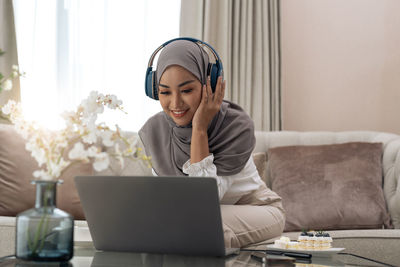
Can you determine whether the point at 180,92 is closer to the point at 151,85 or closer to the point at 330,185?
the point at 151,85

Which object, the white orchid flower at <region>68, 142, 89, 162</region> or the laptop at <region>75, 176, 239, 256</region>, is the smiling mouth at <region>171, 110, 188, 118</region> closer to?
the laptop at <region>75, 176, 239, 256</region>

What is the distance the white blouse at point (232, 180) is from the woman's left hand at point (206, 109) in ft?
0.38

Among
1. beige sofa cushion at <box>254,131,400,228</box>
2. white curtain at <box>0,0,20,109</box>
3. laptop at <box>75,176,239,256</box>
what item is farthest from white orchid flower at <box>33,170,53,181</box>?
white curtain at <box>0,0,20,109</box>

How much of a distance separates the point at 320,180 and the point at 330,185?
58 mm

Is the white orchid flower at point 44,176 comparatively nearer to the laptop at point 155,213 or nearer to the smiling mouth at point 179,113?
the laptop at point 155,213

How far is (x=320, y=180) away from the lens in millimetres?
2832

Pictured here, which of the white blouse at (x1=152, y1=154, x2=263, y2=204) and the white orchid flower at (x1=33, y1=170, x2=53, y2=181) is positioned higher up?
the white orchid flower at (x1=33, y1=170, x2=53, y2=181)

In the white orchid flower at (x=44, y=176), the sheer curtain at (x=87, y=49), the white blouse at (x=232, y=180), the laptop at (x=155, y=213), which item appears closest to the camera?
the white orchid flower at (x=44, y=176)

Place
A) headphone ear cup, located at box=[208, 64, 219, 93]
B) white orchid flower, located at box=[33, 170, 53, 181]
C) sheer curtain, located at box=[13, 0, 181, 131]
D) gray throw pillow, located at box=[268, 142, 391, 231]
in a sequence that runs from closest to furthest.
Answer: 1. white orchid flower, located at box=[33, 170, 53, 181]
2. headphone ear cup, located at box=[208, 64, 219, 93]
3. gray throw pillow, located at box=[268, 142, 391, 231]
4. sheer curtain, located at box=[13, 0, 181, 131]

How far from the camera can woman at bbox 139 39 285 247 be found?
181 centimetres

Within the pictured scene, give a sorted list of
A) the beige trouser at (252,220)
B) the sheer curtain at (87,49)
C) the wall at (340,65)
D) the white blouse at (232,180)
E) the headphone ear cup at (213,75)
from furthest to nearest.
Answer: the wall at (340,65) → the sheer curtain at (87,49) → the headphone ear cup at (213,75) → the white blouse at (232,180) → the beige trouser at (252,220)

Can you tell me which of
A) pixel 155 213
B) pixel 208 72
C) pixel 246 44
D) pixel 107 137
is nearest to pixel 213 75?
pixel 208 72

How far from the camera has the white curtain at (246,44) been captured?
12.2 feet

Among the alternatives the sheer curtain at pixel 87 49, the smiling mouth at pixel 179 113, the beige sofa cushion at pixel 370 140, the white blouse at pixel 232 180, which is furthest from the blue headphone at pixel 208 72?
the sheer curtain at pixel 87 49
